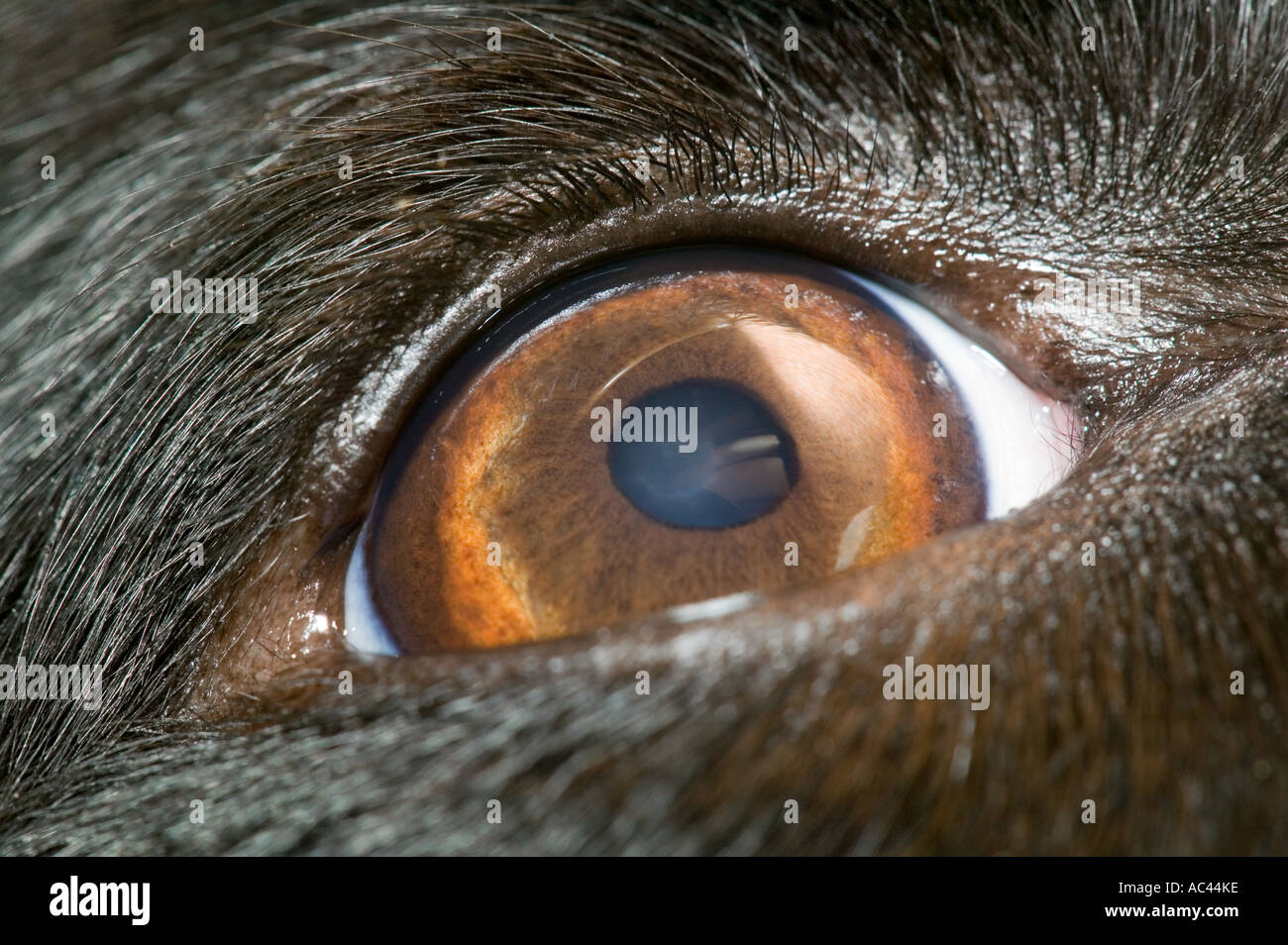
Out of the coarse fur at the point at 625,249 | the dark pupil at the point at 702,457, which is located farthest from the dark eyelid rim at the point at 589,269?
the dark pupil at the point at 702,457

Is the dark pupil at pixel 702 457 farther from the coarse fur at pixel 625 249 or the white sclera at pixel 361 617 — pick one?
the white sclera at pixel 361 617

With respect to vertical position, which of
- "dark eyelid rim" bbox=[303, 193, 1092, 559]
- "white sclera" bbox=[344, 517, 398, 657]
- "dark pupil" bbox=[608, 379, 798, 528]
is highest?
"dark eyelid rim" bbox=[303, 193, 1092, 559]

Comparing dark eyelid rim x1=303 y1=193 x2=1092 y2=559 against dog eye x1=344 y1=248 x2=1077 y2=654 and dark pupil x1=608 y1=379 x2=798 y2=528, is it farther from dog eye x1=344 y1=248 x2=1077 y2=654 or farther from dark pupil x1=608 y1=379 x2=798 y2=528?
dark pupil x1=608 y1=379 x2=798 y2=528

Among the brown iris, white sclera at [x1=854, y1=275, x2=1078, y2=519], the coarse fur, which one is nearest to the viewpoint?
the coarse fur

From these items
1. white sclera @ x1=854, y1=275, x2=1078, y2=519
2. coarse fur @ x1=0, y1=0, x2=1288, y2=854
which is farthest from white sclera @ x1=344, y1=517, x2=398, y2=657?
white sclera @ x1=854, y1=275, x2=1078, y2=519

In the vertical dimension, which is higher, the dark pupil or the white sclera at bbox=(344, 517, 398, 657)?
the dark pupil

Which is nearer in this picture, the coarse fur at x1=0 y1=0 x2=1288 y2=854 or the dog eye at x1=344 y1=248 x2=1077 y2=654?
the coarse fur at x1=0 y1=0 x2=1288 y2=854

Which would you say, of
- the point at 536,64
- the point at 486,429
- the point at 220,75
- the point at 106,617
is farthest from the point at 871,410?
the point at 106,617

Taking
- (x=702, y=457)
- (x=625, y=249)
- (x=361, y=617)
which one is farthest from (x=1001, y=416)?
(x=361, y=617)

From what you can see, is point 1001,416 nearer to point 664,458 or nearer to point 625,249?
point 664,458
